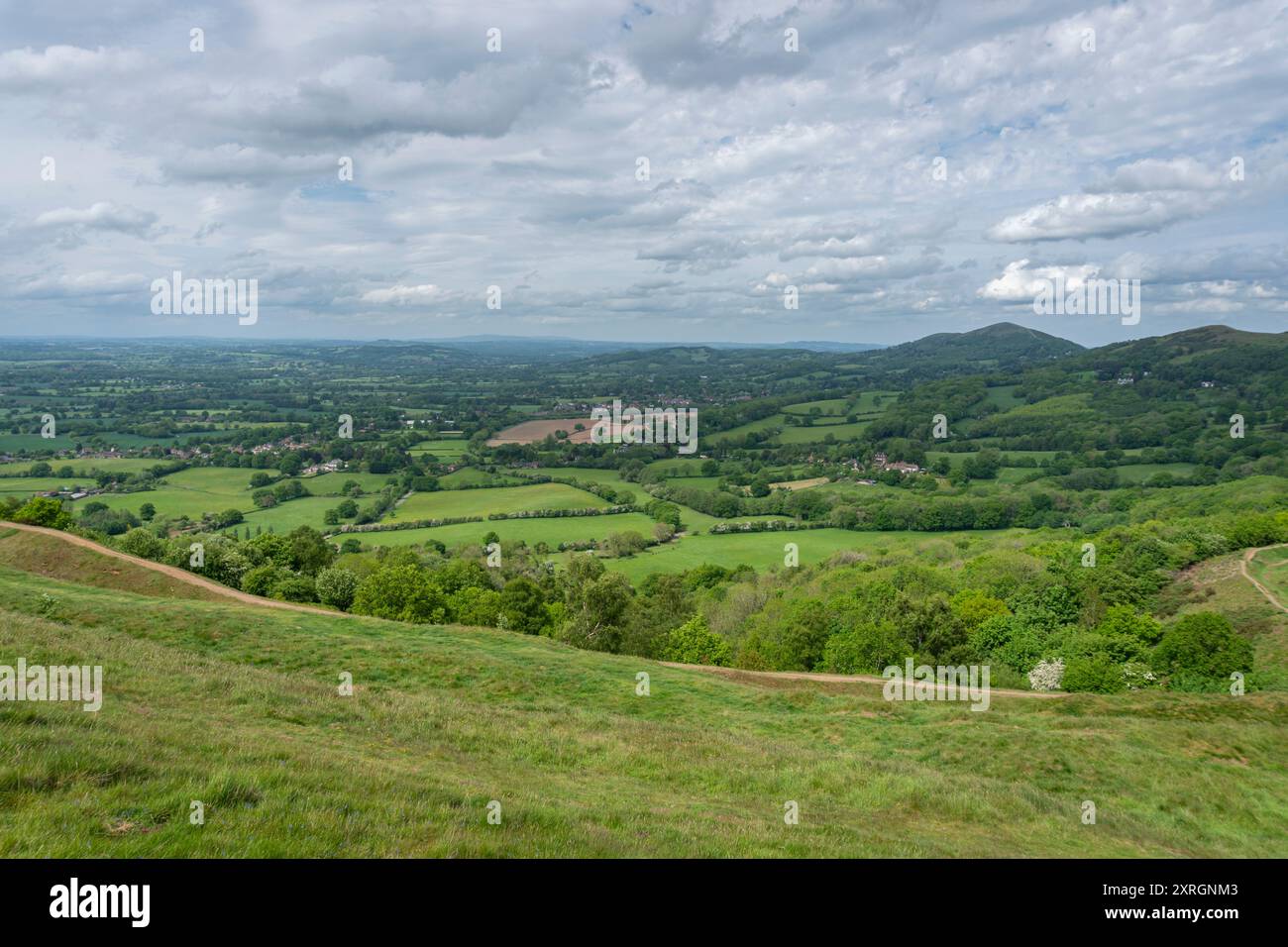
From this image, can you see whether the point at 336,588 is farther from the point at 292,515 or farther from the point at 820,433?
the point at 820,433

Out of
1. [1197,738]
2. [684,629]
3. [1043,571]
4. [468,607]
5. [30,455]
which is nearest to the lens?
[1197,738]

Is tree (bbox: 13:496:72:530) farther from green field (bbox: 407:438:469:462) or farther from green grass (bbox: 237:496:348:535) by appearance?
green field (bbox: 407:438:469:462)
